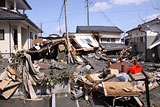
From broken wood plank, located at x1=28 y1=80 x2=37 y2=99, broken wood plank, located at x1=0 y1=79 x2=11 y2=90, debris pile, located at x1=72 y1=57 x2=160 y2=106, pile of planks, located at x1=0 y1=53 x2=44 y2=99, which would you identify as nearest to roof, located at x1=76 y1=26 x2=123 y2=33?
debris pile, located at x1=72 y1=57 x2=160 y2=106

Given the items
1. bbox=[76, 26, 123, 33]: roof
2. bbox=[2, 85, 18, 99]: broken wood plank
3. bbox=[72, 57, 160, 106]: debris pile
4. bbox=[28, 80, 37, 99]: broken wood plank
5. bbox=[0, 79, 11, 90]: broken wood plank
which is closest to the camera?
bbox=[72, 57, 160, 106]: debris pile

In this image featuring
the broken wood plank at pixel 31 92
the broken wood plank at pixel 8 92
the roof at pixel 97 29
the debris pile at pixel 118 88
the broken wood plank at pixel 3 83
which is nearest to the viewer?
the debris pile at pixel 118 88

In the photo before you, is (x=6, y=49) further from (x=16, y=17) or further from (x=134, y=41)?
(x=134, y=41)

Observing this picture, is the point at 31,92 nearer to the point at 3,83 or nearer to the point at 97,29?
the point at 3,83

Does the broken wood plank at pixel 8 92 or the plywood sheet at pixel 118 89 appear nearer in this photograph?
the plywood sheet at pixel 118 89

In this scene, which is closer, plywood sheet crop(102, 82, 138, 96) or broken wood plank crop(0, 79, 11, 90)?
plywood sheet crop(102, 82, 138, 96)

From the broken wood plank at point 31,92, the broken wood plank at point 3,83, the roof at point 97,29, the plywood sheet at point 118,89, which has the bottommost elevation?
the broken wood plank at point 31,92

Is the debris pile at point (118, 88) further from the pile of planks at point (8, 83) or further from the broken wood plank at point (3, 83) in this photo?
the broken wood plank at point (3, 83)

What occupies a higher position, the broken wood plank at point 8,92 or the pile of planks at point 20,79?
the pile of planks at point 20,79

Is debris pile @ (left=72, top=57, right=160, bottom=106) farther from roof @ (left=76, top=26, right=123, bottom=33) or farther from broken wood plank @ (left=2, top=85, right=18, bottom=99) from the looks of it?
roof @ (left=76, top=26, right=123, bottom=33)

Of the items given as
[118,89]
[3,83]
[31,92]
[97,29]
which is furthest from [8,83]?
[97,29]

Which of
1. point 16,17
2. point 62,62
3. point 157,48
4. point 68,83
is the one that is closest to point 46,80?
point 68,83

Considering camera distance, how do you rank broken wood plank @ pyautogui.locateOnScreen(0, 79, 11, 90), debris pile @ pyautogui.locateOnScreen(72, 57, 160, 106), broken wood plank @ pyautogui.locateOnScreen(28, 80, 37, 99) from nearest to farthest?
debris pile @ pyautogui.locateOnScreen(72, 57, 160, 106) → broken wood plank @ pyautogui.locateOnScreen(0, 79, 11, 90) → broken wood plank @ pyautogui.locateOnScreen(28, 80, 37, 99)

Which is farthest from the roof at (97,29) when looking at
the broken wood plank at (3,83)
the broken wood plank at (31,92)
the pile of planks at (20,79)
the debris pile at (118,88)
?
the broken wood plank at (3,83)
